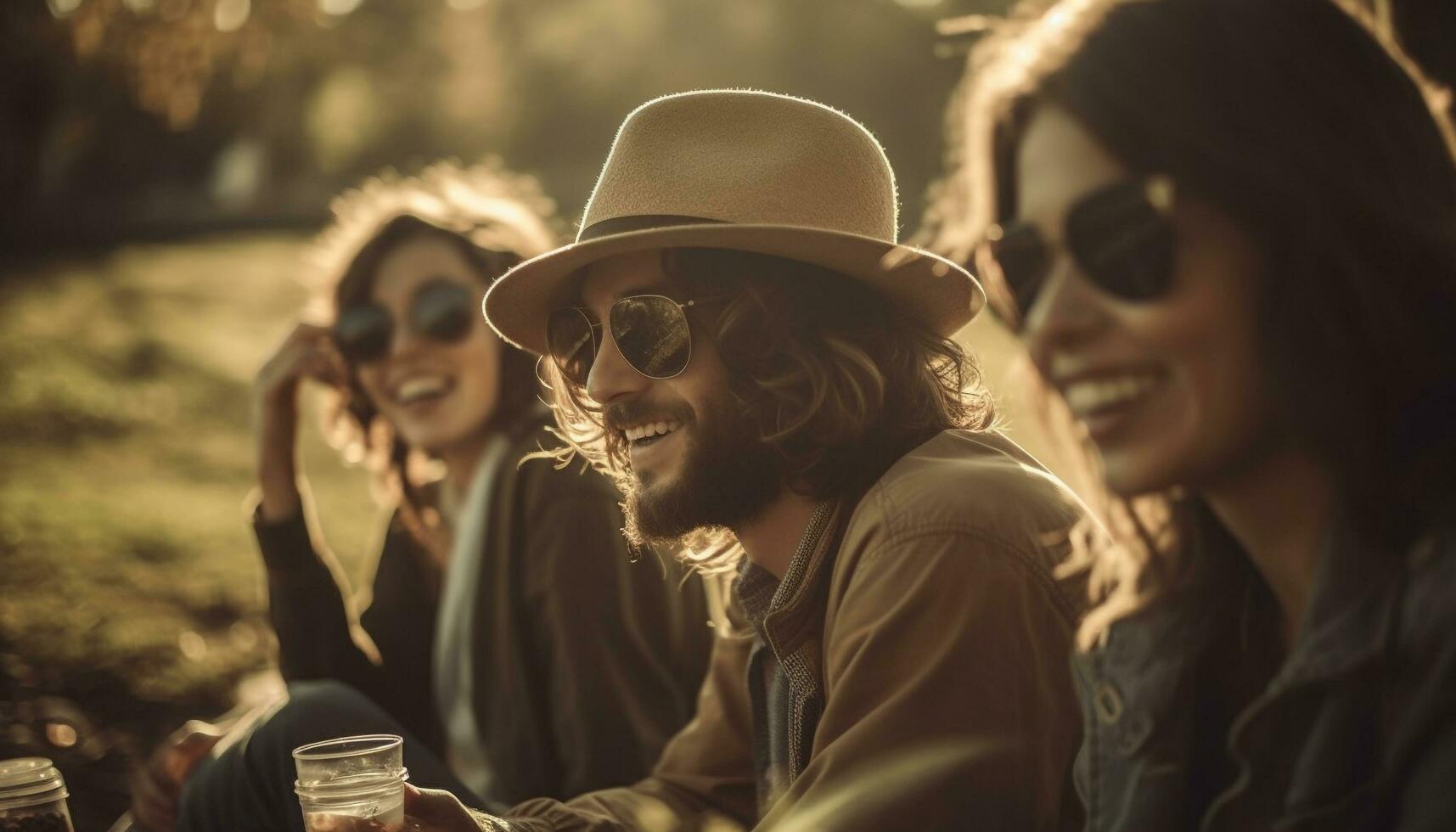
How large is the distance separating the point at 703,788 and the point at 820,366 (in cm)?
97

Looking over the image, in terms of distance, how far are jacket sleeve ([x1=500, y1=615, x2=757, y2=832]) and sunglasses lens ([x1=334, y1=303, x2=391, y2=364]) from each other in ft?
6.24

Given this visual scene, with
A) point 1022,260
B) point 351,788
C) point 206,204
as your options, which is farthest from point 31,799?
point 206,204

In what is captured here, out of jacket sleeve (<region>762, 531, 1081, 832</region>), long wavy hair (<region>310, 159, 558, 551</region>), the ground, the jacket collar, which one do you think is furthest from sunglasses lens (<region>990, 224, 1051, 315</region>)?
long wavy hair (<region>310, 159, 558, 551</region>)

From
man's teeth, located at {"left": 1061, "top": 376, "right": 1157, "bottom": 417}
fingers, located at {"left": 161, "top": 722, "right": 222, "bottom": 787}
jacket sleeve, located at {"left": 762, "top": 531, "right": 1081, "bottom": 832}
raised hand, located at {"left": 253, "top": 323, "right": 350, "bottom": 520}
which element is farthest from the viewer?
raised hand, located at {"left": 253, "top": 323, "right": 350, "bottom": 520}

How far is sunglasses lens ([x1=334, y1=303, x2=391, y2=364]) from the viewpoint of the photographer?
4672 mm

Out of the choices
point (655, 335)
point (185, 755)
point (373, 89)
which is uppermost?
point (655, 335)

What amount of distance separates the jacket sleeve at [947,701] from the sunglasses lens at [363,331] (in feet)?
8.47

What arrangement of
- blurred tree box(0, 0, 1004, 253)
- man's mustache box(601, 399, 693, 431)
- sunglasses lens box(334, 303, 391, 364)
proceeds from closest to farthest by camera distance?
man's mustache box(601, 399, 693, 431) → sunglasses lens box(334, 303, 391, 364) → blurred tree box(0, 0, 1004, 253)

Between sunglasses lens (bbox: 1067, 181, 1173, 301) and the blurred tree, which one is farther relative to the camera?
the blurred tree

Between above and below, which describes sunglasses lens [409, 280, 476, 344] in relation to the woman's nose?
below

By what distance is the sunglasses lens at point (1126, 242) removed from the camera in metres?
1.62

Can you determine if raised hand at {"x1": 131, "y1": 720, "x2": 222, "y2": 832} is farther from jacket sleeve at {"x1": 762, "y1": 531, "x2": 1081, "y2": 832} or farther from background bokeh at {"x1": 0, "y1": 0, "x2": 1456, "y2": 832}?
jacket sleeve at {"x1": 762, "y1": 531, "x2": 1081, "y2": 832}

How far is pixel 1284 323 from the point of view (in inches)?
62.6

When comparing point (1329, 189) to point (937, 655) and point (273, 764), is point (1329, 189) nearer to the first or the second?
point (937, 655)
